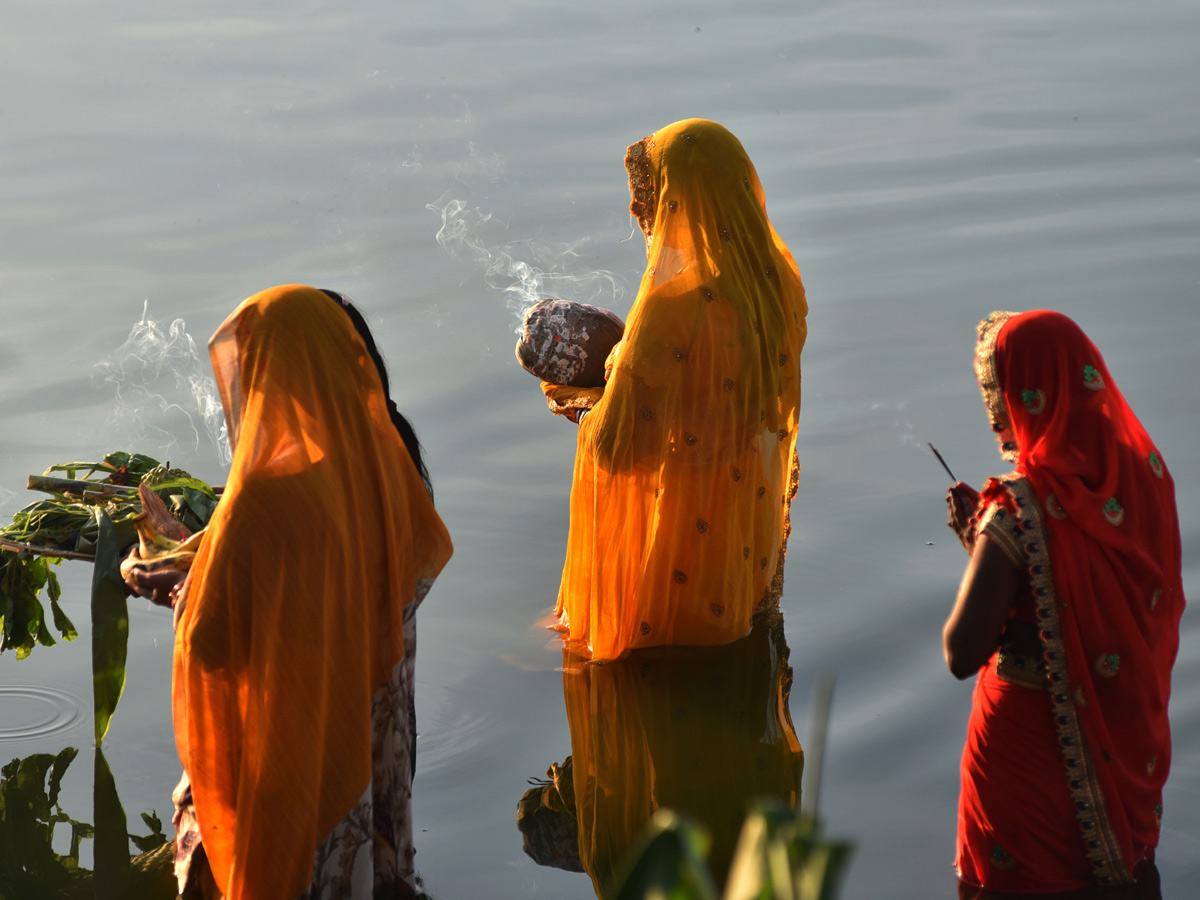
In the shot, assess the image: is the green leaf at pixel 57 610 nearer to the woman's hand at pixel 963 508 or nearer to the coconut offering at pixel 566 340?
the coconut offering at pixel 566 340

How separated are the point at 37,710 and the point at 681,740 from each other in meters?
2.23

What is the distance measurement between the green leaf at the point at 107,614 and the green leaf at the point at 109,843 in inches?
16.6

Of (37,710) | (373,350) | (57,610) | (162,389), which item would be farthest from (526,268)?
(373,350)

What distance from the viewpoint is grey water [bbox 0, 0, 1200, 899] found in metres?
4.23

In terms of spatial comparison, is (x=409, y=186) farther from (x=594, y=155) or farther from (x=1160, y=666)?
(x=1160, y=666)

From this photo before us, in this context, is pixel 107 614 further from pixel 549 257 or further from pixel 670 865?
pixel 549 257

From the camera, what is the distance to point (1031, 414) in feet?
8.61

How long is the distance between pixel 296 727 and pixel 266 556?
1.23 ft

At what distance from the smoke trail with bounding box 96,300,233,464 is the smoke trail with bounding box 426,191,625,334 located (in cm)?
216

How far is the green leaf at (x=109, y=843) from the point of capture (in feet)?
11.1

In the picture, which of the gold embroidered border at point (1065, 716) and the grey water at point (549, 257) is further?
the grey water at point (549, 257)

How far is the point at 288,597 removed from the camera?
2533 mm

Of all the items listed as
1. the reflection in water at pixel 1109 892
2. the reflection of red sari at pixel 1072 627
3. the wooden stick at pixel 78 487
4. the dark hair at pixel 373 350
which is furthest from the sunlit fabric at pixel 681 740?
the wooden stick at pixel 78 487

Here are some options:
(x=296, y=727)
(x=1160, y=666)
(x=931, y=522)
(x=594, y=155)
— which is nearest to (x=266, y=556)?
(x=296, y=727)
